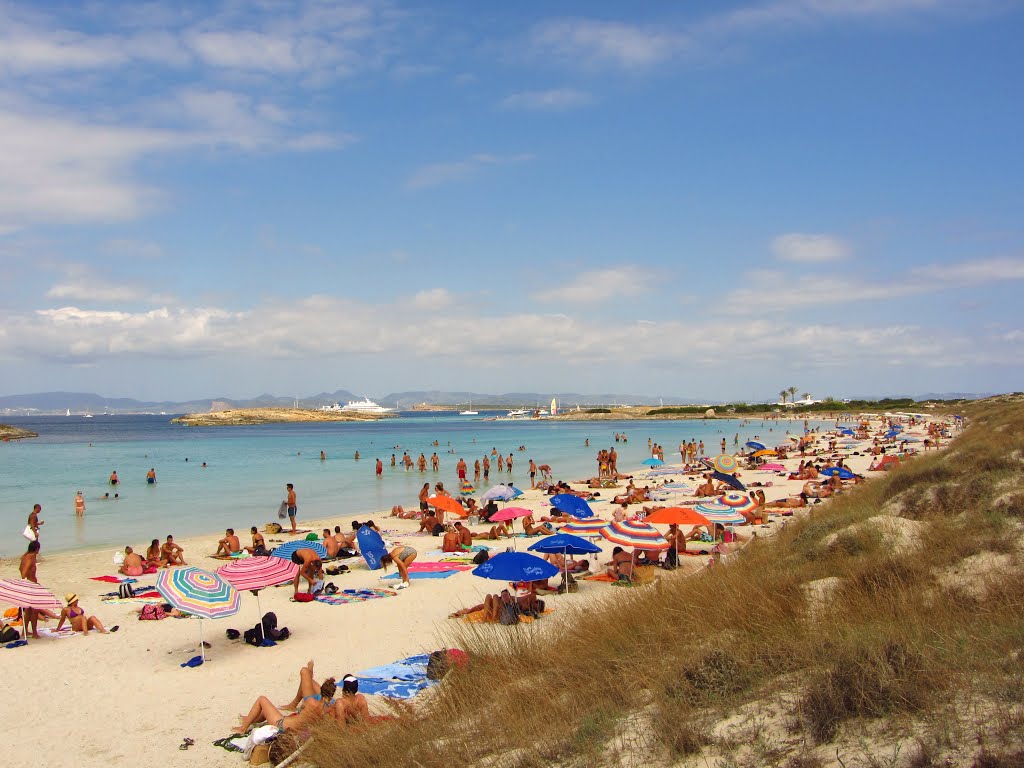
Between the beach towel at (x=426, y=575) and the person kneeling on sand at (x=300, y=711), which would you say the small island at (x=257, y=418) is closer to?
the beach towel at (x=426, y=575)

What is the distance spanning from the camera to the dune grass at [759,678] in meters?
3.74

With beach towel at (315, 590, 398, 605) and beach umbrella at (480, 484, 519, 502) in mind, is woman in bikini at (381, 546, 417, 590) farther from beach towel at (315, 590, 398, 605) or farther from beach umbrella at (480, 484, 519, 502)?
beach umbrella at (480, 484, 519, 502)

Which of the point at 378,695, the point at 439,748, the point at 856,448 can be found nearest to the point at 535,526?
the point at 378,695

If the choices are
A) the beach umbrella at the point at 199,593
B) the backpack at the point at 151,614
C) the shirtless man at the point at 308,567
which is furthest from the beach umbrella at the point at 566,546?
the backpack at the point at 151,614

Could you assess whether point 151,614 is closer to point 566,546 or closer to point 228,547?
point 228,547

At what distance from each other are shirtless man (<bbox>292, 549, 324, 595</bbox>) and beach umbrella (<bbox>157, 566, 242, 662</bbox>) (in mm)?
3207

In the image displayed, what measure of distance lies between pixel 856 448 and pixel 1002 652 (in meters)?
41.1

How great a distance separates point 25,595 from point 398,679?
18.4 ft

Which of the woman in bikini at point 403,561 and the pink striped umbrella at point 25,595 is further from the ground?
the pink striped umbrella at point 25,595

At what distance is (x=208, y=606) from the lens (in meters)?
8.33

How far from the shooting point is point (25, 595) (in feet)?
30.7

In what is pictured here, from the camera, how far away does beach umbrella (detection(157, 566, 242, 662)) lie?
27.1 feet

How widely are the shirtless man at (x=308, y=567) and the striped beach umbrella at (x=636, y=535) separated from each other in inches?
196

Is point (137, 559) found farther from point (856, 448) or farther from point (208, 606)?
point (856, 448)
